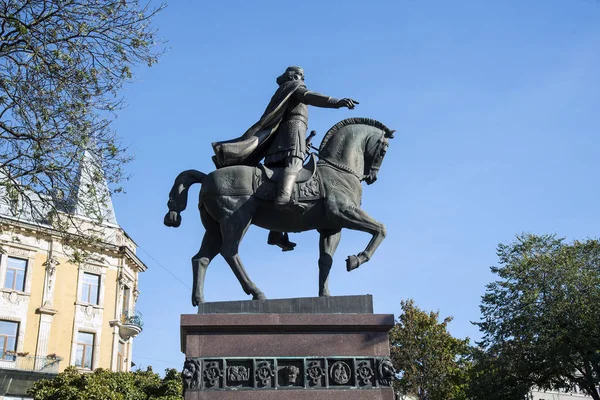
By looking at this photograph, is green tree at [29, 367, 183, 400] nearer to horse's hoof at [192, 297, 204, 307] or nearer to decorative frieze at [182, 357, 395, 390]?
horse's hoof at [192, 297, 204, 307]

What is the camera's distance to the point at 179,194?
31.2ft

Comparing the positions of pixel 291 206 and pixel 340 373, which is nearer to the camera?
pixel 340 373

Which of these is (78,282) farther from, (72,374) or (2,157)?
(2,157)

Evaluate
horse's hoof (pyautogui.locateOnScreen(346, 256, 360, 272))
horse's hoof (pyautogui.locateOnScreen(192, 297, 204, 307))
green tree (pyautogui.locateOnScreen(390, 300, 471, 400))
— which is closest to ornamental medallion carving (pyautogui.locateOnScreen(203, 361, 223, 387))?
horse's hoof (pyautogui.locateOnScreen(192, 297, 204, 307))

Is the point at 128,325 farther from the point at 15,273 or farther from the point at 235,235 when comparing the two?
the point at 235,235

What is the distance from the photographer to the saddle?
9148 mm

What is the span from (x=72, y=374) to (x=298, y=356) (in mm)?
24182

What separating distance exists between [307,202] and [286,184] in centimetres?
40

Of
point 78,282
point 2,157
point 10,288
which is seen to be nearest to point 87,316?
point 78,282

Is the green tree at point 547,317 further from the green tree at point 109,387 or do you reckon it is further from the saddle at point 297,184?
the saddle at point 297,184

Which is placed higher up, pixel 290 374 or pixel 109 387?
pixel 109 387

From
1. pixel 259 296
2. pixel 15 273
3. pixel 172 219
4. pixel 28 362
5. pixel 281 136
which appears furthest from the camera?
pixel 15 273

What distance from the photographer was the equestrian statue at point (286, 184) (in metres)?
9.03

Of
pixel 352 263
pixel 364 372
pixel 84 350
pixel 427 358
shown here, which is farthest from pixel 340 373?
pixel 84 350
